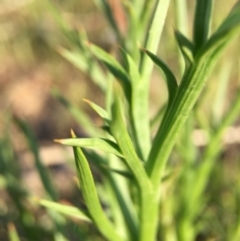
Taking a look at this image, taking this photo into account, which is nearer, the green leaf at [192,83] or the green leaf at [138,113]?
the green leaf at [192,83]

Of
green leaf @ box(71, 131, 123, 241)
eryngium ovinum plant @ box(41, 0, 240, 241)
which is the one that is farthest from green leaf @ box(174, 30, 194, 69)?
green leaf @ box(71, 131, 123, 241)

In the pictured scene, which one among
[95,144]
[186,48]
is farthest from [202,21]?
[95,144]

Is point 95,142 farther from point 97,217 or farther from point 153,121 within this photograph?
point 153,121

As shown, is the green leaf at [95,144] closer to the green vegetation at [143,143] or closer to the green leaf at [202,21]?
the green vegetation at [143,143]

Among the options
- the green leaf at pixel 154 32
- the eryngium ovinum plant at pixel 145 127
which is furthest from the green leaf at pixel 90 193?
the green leaf at pixel 154 32

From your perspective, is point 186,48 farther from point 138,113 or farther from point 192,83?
point 138,113

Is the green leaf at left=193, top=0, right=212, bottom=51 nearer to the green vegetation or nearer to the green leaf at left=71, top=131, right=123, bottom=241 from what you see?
the green vegetation

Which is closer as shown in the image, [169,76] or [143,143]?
[169,76]
